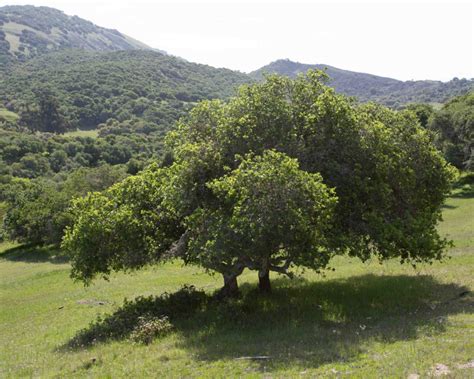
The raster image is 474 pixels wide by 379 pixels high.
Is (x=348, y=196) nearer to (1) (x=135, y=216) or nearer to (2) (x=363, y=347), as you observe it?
(2) (x=363, y=347)

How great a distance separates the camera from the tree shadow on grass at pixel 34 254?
2810 inches

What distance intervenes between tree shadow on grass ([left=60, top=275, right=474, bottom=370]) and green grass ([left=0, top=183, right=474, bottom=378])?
53mm

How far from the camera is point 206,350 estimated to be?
1905 centimetres

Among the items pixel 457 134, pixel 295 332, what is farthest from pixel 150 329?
pixel 457 134

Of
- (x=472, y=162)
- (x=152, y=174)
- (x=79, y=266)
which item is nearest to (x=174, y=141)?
(x=152, y=174)

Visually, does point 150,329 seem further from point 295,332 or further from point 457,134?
point 457,134

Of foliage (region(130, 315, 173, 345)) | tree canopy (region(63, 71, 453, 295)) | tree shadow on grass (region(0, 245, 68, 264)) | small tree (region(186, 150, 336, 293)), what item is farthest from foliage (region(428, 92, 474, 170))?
foliage (region(130, 315, 173, 345))

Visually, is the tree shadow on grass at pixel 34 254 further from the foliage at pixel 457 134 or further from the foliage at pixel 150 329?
the foliage at pixel 457 134

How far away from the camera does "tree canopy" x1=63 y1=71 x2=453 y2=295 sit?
2047cm

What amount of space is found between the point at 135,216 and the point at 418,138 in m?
16.8

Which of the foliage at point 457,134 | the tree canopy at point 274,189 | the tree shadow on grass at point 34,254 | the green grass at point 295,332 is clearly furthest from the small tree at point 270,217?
the foliage at point 457,134

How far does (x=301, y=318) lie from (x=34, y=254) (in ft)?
217

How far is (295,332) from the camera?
66.1 feet

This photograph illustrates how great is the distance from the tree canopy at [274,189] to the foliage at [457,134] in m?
58.3
